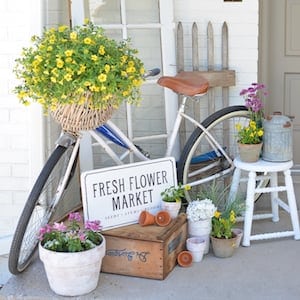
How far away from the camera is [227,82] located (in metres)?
3.79

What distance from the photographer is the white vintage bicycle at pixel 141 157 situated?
2.92 metres

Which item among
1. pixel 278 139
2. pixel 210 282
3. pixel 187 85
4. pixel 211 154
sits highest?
pixel 187 85

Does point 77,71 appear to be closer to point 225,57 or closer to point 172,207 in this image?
point 172,207

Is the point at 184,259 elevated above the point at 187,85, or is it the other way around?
the point at 187,85

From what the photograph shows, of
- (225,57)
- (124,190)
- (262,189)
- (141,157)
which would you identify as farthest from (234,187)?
(225,57)

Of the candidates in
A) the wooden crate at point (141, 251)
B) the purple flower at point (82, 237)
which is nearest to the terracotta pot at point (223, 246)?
the wooden crate at point (141, 251)

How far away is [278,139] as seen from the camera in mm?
3293

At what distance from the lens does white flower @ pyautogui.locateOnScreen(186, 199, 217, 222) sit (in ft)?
10.3

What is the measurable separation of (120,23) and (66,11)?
36 centimetres

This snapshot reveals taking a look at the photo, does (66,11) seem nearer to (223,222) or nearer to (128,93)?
(128,93)

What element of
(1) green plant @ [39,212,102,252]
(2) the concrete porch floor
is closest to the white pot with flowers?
(2) the concrete porch floor

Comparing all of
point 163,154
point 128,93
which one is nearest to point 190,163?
point 163,154

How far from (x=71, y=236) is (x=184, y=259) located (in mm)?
653

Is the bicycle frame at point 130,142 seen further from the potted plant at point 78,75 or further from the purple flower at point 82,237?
the purple flower at point 82,237
